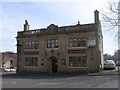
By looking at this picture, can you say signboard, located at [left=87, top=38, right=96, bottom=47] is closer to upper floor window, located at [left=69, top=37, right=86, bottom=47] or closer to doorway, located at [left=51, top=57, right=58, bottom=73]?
upper floor window, located at [left=69, top=37, right=86, bottom=47]

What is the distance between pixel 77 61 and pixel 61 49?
3.45 meters

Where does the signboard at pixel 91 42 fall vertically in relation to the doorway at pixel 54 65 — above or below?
above

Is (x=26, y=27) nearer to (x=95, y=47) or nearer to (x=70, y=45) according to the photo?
(x=70, y=45)

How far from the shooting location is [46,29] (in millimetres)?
36469

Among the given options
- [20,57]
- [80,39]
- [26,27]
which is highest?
[26,27]

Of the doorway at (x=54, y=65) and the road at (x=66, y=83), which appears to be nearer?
the road at (x=66, y=83)

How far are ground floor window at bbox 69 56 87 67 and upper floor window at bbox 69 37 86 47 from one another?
1.96m

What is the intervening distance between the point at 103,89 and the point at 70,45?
20.3 metres

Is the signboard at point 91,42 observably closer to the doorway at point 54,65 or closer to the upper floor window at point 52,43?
the upper floor window at point 52,43

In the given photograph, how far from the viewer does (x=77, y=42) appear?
33250 mm

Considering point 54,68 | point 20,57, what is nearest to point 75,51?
point 54,68

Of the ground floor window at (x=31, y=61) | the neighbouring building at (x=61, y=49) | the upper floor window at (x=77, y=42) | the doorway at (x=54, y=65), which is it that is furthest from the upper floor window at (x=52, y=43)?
the ground floor window at (x=31, y=61)

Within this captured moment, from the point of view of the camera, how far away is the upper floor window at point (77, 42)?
32781mm

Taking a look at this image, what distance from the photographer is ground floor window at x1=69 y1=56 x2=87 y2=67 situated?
106ft
